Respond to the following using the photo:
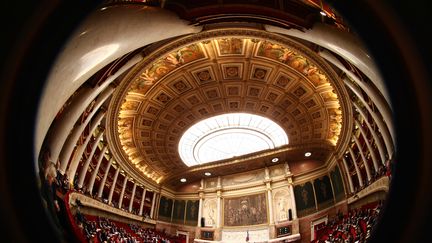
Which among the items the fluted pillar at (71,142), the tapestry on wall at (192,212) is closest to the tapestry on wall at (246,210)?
the tapestry on wall at (192,212)

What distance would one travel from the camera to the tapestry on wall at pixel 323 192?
14875 mm

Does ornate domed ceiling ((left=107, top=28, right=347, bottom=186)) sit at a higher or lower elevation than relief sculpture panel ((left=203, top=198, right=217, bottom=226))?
higher

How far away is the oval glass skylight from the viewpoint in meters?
15.8

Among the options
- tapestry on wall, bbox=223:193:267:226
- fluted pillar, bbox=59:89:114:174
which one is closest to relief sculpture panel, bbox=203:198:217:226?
tapestry on wall, bbox=223:193:267:226

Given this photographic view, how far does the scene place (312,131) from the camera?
1501cm

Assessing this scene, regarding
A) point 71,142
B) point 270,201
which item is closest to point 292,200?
point 270,201

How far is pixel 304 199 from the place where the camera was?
1631cm

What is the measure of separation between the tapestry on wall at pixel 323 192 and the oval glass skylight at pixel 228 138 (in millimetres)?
3335

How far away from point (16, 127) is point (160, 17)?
171 inches

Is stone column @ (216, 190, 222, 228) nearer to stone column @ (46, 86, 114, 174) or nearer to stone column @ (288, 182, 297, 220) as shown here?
stone column @ (288, 182, 297, 220)

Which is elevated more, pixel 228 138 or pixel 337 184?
pixel 228 138

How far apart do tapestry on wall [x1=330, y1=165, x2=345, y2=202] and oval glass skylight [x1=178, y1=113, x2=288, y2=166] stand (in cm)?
351

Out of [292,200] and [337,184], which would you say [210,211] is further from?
[337,184]

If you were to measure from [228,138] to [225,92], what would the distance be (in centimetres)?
540
